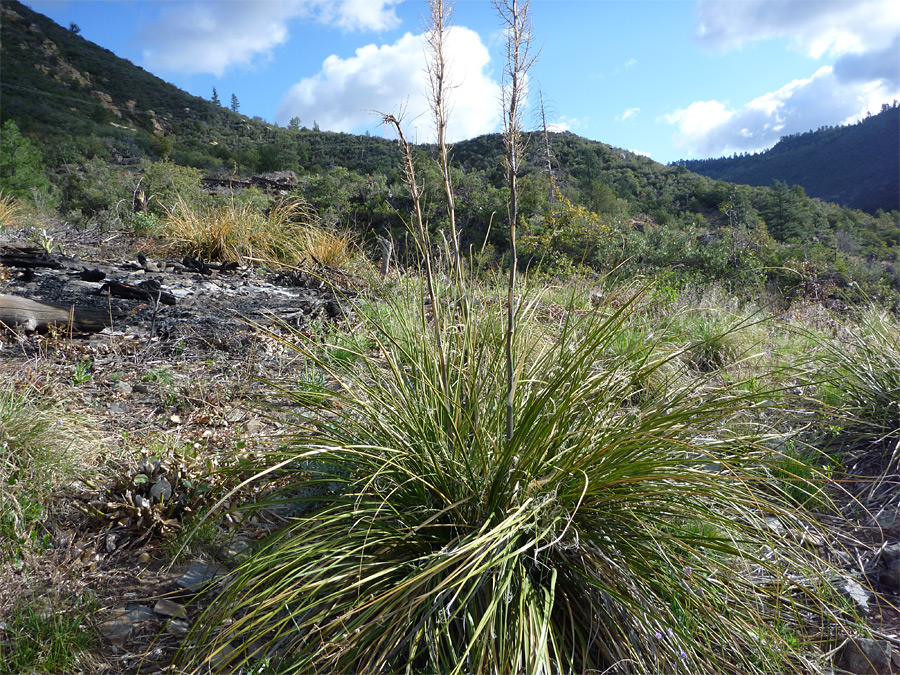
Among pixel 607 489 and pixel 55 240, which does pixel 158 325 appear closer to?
pixel 607 489

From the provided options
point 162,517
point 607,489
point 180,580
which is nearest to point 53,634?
point 180,580

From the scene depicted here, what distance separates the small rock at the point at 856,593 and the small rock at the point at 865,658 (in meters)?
0.14

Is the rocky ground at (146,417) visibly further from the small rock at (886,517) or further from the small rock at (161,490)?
the small rock at (886,517)

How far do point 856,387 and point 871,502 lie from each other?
678 mm

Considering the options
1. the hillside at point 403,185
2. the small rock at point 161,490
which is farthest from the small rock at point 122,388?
the hillside at point 403,185

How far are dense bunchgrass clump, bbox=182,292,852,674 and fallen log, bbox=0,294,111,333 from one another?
3.26 metres

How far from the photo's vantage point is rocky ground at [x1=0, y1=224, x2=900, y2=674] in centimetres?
179

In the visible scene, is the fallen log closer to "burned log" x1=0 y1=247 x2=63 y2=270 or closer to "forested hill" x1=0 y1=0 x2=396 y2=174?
"burned log" x1=0 y1=247 x2=63 y2=270

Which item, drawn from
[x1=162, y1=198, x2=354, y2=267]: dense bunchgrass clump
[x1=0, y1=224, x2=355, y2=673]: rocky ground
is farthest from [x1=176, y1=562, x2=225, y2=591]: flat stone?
[x1=162, y1=198, x2=354, y2=267]: dense bunchgrass clump

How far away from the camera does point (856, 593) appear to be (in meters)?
1.94

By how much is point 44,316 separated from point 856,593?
17.3 feet

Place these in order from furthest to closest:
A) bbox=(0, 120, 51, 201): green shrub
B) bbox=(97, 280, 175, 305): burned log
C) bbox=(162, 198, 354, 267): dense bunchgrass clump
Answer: bbox=(0, 120, 51, 201): green shrub < bbox=(162, 198, 354, 267): dense bunchgrass clump < bbox=(97, 280, 175, 305): burned log

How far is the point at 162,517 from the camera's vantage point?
2123 millimetres

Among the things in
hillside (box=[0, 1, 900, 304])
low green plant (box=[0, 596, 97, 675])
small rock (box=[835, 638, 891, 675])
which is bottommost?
small rock (box=[835, 638, 891, 675])
